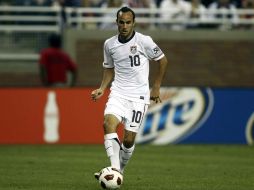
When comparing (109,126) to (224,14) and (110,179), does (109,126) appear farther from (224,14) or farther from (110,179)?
(224,14)

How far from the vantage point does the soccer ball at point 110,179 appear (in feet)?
36.6

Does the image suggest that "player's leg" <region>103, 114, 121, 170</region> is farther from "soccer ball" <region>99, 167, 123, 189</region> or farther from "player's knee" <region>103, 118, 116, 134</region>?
"soccer ball" <region>99, 167, 123, 189</region>

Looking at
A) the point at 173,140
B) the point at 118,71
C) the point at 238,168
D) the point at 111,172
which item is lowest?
the point at 173,140

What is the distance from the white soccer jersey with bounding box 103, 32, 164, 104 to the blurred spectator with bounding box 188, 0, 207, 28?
13.3 metres

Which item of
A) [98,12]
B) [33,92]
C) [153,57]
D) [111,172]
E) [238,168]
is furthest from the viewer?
[98,12]

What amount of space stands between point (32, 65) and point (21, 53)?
461 mm

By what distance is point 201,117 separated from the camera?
68.2 feet

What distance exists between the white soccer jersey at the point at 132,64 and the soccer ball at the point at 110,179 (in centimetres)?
127

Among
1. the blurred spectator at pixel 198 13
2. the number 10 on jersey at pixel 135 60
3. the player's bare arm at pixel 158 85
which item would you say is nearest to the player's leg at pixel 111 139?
the player's bare arm at pixel 158 85

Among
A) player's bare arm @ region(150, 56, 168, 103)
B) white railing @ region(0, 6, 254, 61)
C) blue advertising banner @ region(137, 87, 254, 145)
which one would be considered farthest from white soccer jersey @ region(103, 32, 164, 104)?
white railing @ region(0, 6, 254, 61)

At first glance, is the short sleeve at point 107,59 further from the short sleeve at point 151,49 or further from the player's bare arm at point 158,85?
the player's bare arm at point 158,85

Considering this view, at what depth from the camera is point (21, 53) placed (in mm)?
25688

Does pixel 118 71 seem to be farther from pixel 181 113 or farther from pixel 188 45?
pixel 188 45

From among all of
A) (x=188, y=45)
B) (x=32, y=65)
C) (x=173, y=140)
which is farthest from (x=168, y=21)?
(x=173, y=140)
